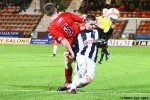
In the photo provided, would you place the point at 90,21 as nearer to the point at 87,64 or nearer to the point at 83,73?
the point at 87,64

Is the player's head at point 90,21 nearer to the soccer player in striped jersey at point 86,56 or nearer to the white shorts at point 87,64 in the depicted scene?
the soccer player in striped jersey at point 86,56

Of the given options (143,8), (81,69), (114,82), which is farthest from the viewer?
(143,8)

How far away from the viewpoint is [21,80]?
1238 cm

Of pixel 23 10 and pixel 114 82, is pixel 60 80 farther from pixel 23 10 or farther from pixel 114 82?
pixel 23 10

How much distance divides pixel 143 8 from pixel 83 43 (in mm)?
31445

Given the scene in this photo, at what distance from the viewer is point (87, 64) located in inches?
378

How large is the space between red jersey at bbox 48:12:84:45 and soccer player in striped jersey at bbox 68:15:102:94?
31 centimetres

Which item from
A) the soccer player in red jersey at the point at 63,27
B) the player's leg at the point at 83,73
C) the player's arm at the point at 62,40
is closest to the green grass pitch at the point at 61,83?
the player's leg at the point at 83,73

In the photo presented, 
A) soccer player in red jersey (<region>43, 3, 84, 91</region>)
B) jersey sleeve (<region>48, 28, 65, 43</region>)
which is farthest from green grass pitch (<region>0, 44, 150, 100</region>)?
jersey sleeve (<region>48, 28, 65, 43</region>)

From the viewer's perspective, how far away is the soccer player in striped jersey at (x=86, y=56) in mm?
9438

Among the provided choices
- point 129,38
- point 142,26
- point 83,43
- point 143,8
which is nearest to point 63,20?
point 83,43

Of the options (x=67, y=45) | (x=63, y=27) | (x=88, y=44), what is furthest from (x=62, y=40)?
(x=88, y=44)

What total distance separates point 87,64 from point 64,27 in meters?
0.99

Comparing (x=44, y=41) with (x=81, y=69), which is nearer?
(x=81, y=69)
